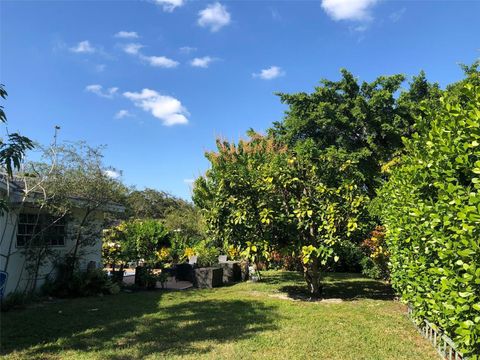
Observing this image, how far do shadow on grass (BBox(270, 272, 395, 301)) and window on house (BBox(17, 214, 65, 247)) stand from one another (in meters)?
6.18

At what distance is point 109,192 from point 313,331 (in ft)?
21.7

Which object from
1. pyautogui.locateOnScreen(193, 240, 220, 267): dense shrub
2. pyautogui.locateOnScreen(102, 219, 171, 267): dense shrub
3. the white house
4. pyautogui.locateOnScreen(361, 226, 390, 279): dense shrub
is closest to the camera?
the white house

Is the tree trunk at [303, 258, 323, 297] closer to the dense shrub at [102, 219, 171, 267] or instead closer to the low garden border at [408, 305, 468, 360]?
the low garden border at [408, 305, 468, 360]

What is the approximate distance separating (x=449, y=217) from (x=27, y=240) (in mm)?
9913

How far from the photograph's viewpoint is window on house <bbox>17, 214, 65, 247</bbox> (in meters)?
10.1

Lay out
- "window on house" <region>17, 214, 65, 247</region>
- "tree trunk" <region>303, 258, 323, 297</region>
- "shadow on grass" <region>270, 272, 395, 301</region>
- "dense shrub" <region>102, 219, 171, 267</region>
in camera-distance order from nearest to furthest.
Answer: "window on house" <region>17, 214, 65, 247</region>
"tree trunk" <region>303, 258, 323, 297</region>
"shadow on grass" <region>270, 272, 395, 301</region>
"dense shrub" <region>102, 219, 171, 267</region>

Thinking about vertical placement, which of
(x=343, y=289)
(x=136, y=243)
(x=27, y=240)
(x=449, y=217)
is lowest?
(x=343, y=289)

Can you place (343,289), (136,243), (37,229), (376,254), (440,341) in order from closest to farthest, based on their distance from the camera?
(440,341) < (37,229) < (376,254) < (343,289) < (136,243)

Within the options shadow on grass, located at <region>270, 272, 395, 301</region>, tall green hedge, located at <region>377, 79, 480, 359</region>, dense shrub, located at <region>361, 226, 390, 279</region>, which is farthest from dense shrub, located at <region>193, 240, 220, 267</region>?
tall green hedge, located at <region>377, 79, 480, 359</region>

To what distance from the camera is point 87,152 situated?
10.6 meters

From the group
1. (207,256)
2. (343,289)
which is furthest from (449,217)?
(207,256)

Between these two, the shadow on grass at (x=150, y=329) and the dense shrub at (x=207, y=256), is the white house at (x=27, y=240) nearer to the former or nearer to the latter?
the shadow on grass at (x=150, y=329)

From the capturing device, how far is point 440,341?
17.7 ft

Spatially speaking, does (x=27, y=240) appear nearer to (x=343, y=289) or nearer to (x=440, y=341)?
(x=343, y=289)
